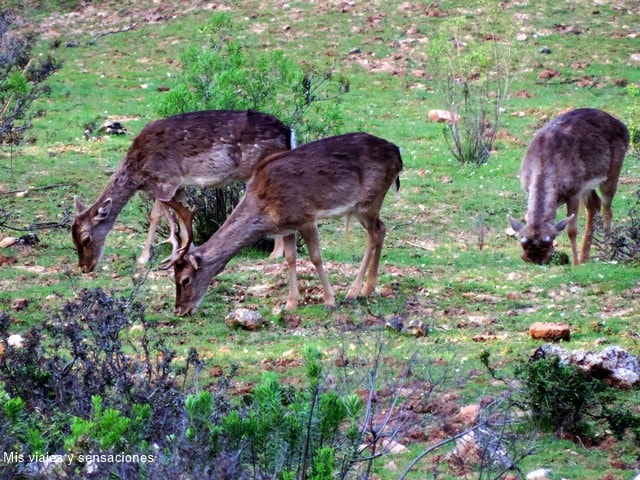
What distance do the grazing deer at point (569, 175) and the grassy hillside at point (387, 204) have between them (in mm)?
411

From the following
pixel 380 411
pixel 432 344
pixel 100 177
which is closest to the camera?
pixel 380 411

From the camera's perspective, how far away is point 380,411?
7473 mm

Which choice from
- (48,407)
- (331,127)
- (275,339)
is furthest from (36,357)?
(331,127)

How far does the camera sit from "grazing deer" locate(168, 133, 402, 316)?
10.5 meters

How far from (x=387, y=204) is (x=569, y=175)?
12.1 ft

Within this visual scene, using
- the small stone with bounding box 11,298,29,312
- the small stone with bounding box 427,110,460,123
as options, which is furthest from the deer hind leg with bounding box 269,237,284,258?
the small stone with bounding box 427,110,460,123

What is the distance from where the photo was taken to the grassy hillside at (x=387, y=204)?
9.31 m

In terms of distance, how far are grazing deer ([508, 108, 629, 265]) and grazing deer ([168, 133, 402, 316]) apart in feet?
6.89

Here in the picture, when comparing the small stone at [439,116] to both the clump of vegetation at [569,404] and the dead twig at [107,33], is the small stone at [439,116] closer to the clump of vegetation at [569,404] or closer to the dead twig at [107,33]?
the dead twig at [107,33]

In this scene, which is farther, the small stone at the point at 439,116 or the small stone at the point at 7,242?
the small stone at the point at 439,116

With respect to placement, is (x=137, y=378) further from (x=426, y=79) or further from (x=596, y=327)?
(x=426, y=79)

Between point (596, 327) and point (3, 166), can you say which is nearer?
point (596, 327)

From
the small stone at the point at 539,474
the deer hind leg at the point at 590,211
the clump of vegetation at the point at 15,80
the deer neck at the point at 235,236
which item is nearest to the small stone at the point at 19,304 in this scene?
the clump of vegetation at the point at 15,80

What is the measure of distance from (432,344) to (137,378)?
344cm
